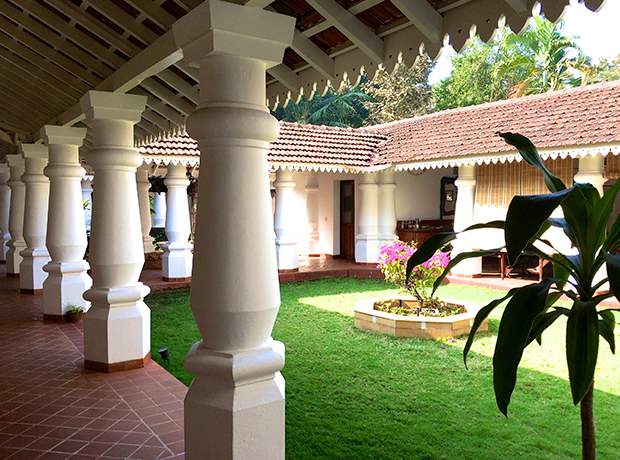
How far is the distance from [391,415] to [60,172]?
16.5ft

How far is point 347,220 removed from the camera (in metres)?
16.5

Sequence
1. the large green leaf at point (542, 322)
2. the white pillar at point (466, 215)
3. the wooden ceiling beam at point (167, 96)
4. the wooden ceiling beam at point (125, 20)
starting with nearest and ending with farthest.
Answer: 1. the large green leaf at point (542, 322)
2. the wooden ceiling beam at point (125, 20)
3. the wooden ceiling beam at point (167, 96)
4. the white pillar at point (466, 215)

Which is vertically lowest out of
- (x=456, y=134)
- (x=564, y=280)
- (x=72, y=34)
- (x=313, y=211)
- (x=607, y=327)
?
(x=607, y=327)

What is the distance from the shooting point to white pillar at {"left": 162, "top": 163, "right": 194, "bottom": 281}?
12.2 m

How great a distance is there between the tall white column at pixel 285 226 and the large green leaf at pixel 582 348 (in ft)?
38.2

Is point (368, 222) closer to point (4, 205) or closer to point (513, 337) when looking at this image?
point (4, 205)

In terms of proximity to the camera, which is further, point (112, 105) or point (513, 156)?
point (513, 156)

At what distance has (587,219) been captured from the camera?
2.18m

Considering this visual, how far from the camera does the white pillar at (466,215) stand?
12.7 meters

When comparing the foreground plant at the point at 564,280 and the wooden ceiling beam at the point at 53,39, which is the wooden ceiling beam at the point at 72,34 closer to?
the wooden ceiling beam at the point at 53,39

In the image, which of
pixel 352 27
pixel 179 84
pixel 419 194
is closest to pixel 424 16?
pixel 352 27

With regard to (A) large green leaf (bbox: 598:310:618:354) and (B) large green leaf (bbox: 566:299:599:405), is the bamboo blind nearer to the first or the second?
(A) large green leaf (bbox: 598:310:618:354)

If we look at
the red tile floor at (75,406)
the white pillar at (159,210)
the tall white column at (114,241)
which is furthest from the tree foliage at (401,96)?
the tall white column at (114,241)

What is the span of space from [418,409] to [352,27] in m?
3.49
